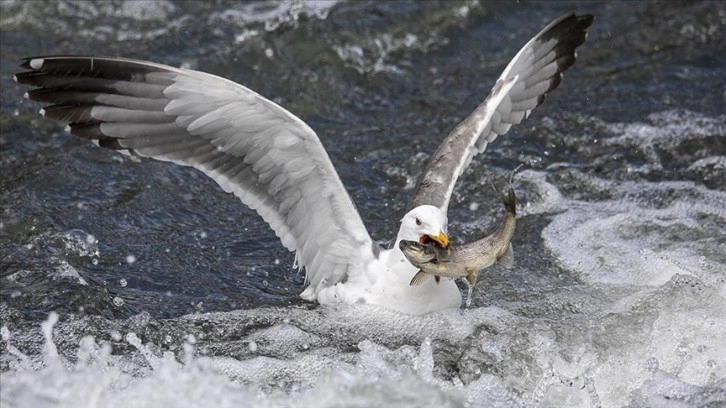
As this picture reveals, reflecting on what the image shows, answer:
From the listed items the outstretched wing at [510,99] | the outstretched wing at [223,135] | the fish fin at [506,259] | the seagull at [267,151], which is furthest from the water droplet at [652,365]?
the outstretched wing at [223,135]

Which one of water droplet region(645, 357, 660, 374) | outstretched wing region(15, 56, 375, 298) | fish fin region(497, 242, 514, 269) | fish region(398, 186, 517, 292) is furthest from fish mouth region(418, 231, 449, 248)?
water droplet region(645, 357, 660, 374)

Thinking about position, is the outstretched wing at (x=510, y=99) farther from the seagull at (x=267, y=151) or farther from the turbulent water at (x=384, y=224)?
the turbulent water at (x=384, y=224)

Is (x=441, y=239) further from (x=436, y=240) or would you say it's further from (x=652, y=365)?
(x=652, y=365)

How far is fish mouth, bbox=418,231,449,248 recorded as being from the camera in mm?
4805

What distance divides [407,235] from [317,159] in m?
A: 0.57

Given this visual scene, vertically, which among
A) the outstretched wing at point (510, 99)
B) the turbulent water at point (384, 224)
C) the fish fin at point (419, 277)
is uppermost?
the outstretched wing at point (510, 99)

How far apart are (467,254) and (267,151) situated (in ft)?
4.09

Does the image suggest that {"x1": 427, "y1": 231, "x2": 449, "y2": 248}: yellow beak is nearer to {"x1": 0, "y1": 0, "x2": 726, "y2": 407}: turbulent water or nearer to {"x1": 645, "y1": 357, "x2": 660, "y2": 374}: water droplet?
{"x1": 0, "y1": 0, "x2": 726, "y2": 407}: turbulent water

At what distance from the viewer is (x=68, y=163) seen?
7.09 meters

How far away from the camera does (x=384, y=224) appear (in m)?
6.72

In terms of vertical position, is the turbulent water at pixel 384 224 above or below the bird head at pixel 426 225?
below

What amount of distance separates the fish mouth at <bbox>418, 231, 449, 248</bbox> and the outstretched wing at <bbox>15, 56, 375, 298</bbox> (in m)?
0.62

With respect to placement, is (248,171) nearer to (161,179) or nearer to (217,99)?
(217,99)

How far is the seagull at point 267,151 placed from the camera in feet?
17.0
